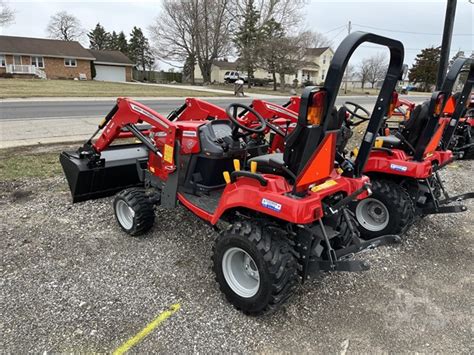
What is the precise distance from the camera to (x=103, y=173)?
452 centimetres

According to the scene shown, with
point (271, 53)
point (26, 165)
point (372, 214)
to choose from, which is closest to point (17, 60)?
point (271, 53)

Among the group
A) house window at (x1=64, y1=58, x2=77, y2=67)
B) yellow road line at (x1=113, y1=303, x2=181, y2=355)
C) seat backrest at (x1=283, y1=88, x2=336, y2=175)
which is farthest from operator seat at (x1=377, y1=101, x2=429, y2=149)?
house window at (x1=64, y1=58, x2=77, y2=67)

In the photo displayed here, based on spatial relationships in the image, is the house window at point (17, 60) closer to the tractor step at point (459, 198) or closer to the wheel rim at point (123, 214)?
the wheel rim at point (123, 214)

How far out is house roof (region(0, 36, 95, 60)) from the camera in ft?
127

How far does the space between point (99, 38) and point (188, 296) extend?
72.1 meters

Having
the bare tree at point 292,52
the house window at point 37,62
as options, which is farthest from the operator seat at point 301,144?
the house window at point 37,62

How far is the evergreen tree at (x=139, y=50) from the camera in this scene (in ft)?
203

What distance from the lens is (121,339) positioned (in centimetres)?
253

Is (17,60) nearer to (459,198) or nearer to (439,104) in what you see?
(439,104)

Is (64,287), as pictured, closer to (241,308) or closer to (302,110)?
(241,308)

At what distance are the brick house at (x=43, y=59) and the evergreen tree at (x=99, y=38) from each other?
73.1 ft

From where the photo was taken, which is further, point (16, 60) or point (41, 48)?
point (41, 48)

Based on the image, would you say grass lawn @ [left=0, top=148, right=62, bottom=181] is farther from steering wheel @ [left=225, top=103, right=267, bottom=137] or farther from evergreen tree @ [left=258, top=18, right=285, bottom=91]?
evergreen tree @ [left=258, top=18, right=285, bottom=91]

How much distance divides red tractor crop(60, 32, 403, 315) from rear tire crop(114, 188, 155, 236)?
0.04 ft
